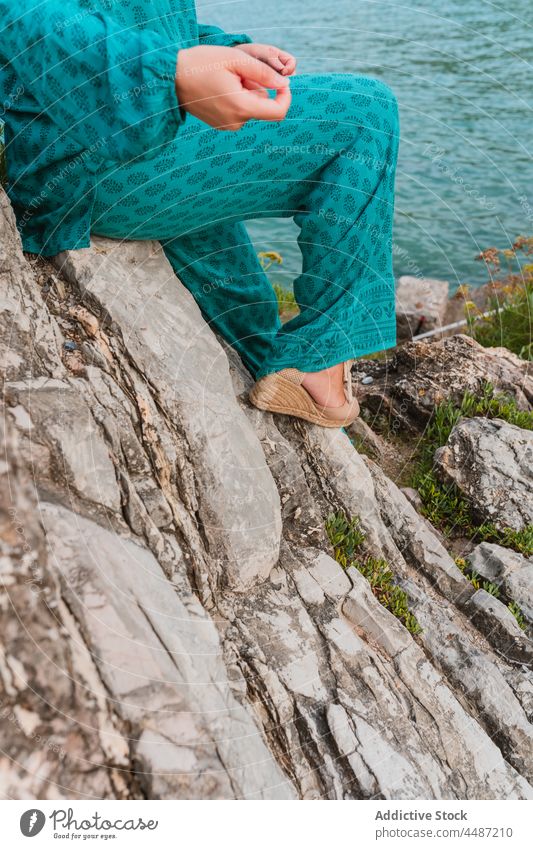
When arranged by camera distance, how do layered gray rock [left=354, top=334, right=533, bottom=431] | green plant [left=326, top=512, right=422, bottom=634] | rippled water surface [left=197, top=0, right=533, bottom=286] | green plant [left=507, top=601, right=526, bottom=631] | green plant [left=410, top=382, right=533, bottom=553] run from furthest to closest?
1. rippled water surface [left=197, top=0, right=533, bottom=286]
2. layered gray rock [left=354, top=334, right=533, bottom=431]
3. green plant [left=410, top=382, right=533, bottom=553]
4. green plant [left=507, top=601, right=526, bottom=631]
5. green plant [left=326, top=512, right=422, bottom=634]

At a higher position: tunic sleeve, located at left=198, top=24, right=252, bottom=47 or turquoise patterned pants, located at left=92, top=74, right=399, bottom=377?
tunic sleeve, located at left=198, top=24, right=252, bottom=47

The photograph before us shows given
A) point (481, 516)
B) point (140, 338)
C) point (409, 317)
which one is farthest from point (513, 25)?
point (140, 338)

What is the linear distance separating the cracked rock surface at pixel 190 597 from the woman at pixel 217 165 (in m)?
0.17

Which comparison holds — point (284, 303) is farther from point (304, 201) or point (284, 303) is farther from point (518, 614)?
point (518, 614)

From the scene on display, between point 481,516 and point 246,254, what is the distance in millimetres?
1677

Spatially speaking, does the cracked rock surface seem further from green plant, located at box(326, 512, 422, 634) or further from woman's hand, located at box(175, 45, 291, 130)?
woman's hand, located at box(175, 45, 291, 130)

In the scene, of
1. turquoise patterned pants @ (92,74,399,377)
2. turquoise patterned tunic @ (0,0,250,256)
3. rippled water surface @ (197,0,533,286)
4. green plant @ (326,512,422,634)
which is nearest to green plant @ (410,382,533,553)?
green plant @ (326,512,422,634)

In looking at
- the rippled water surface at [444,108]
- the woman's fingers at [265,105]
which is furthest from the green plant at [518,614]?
the rippled water surface at [444,108]

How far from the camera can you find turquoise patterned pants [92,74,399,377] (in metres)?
2.38

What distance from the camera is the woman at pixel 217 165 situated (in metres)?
1.74

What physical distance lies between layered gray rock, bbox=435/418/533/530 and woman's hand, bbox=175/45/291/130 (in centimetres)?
220

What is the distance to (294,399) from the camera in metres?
2.87

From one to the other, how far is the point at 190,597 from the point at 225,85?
1376 mm
